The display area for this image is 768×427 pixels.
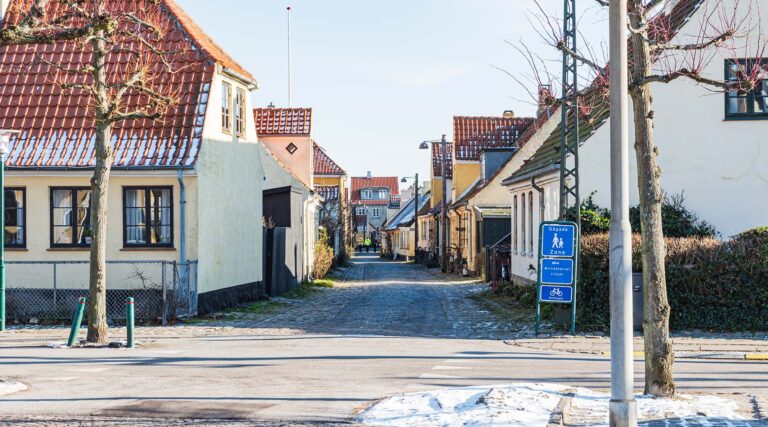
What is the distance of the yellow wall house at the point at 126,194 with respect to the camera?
21547 millimetres

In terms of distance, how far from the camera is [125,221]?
22.0m

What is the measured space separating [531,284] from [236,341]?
1175cm

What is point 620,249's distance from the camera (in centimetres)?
815

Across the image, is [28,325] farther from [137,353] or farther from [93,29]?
[93,29]

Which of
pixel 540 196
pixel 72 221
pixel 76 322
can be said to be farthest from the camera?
pixel 540 196

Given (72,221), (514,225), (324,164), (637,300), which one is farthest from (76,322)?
(324,164)

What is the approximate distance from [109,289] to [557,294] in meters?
10.6

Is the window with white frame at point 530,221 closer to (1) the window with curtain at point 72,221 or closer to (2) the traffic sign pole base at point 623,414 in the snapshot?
(1) the window with curtain at point 72,221

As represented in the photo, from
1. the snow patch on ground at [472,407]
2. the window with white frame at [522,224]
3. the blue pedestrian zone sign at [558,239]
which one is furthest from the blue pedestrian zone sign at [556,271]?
the window with white frame at [522,224]

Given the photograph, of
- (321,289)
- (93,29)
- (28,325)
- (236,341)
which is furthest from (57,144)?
(321,289)

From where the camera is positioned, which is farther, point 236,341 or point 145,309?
point 145,309

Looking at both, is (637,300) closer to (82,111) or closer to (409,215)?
(82,111)

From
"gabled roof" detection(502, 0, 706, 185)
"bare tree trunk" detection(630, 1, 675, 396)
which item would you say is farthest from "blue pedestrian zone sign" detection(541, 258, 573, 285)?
"bare tree trunk" detection(630, 1, 675, 396)

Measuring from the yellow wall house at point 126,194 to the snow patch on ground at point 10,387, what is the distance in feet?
28.7
